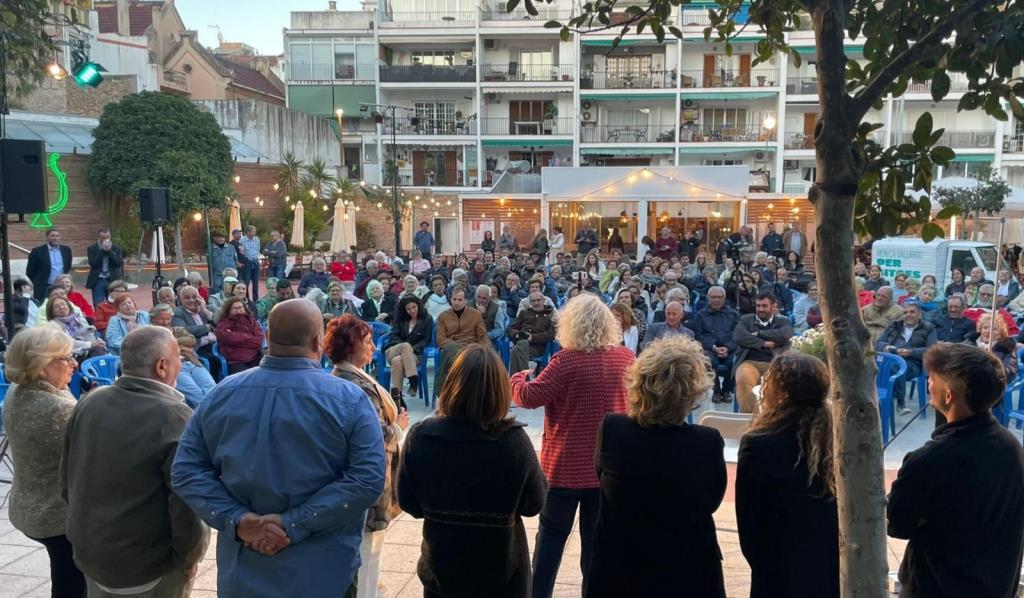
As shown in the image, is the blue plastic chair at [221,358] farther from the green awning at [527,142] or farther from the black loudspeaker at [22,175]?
the green awning at [527,142]

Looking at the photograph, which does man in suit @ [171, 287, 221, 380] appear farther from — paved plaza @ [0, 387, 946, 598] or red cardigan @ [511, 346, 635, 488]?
red cardigan @ [511, 346, 635, 488]

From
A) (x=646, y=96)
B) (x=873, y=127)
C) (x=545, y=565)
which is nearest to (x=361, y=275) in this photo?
(x=545, y=565)

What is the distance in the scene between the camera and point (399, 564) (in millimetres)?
4051

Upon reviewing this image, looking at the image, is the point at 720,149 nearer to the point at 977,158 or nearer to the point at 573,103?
the point at 573,103

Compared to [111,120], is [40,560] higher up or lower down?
lower down

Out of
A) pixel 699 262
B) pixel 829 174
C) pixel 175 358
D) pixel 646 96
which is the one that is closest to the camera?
pixel 829 174

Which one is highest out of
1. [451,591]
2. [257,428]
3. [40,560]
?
[257,428]

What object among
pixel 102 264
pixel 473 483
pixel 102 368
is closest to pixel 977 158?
pixel 102 264

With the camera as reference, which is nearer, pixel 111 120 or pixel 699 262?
pixel 699 262

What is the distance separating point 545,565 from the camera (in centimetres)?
325

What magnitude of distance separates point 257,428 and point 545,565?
1.57m

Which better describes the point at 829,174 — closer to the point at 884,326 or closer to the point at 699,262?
the point at 884,326

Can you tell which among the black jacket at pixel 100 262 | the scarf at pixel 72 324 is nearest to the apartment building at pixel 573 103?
the black jacket at pixel 100 262

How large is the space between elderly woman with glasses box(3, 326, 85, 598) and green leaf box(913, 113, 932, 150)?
3.04 metres
